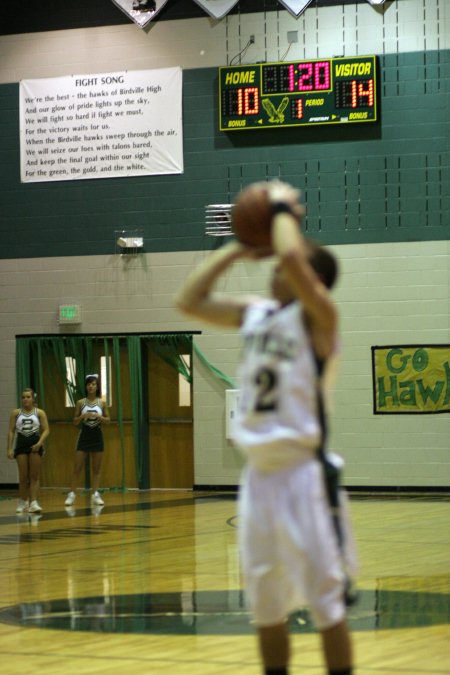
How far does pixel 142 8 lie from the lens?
18.2m

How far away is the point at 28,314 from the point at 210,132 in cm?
404

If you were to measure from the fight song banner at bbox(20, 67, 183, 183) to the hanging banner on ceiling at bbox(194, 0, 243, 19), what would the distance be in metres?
1.03

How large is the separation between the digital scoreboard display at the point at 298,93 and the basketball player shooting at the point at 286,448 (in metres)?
13.6

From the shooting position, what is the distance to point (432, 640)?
629 centimetres

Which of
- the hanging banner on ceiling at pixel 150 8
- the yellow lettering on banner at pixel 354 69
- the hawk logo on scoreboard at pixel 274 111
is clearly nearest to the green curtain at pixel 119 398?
the hawk logo on scoreboard at pixel 274 111

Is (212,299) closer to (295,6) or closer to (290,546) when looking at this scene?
(290,546)

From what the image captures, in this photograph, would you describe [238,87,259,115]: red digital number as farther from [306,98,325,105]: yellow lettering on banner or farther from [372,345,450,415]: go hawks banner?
[372,345,450,415]: go hawks banner

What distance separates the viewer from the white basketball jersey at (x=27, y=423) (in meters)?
14.9

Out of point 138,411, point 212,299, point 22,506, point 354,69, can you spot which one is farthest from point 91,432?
point 212,299

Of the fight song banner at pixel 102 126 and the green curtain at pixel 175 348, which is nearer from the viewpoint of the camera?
the green curtain at pixel 175 348

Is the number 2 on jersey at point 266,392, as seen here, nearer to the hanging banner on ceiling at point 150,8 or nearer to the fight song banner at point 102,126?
the fight song banner at point 102,126

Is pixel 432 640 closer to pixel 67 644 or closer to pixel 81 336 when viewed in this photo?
pixel 67 644

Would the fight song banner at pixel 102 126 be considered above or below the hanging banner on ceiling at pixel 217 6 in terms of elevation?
below

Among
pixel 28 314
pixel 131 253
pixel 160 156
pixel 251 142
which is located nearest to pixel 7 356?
pixel 28 314
